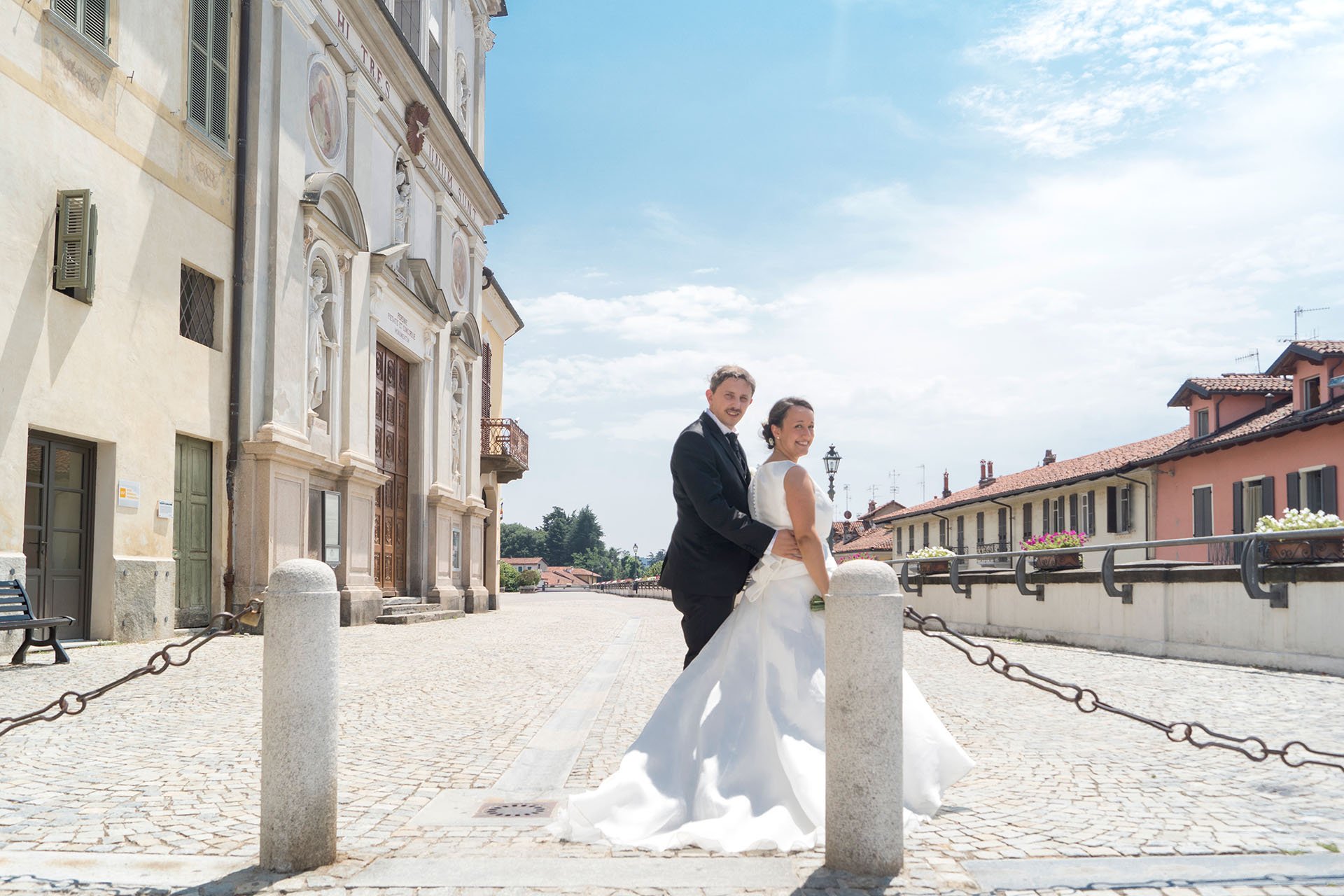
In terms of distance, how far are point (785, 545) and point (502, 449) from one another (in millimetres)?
29824

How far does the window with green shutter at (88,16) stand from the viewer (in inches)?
465

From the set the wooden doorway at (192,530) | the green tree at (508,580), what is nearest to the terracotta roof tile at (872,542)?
the wooden doorway at (192,530)

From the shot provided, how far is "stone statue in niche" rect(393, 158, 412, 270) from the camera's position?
74.5ft

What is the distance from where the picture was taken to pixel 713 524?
464cm

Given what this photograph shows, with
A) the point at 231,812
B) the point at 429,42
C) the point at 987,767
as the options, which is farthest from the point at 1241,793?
the point at 429,42

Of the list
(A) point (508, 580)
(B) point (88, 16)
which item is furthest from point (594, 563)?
(B) point (88, 16)

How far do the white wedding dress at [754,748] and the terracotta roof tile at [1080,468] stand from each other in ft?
107

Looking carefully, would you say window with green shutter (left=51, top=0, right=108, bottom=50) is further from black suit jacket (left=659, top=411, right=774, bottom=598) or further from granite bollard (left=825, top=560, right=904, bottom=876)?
granite bollard (left=825, top=560, right=904, bottom=876)

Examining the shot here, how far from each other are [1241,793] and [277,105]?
15.8m

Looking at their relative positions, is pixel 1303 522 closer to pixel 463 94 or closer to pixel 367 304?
pixel 367 304

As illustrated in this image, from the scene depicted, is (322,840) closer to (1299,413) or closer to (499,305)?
(1299,413)

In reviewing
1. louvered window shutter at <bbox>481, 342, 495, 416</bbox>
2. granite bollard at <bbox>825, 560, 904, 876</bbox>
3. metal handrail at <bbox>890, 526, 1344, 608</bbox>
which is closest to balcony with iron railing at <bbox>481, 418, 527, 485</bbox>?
louvered window shutter at <bbox>481, 342, 495, 416</bbox>

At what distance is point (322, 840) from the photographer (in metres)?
3.63

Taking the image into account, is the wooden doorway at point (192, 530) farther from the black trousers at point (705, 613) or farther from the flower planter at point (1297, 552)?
the flower planter at point (1297, 552)
